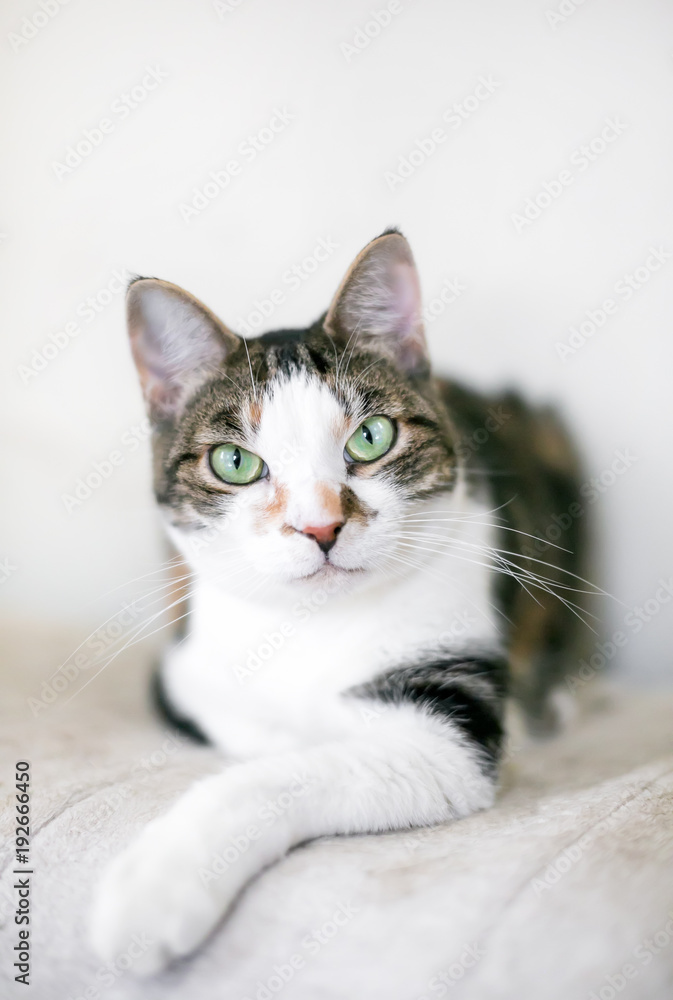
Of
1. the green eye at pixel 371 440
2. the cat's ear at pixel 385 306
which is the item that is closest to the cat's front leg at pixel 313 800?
the green eye at pixel 371 440

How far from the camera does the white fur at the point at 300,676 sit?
2.04 feet

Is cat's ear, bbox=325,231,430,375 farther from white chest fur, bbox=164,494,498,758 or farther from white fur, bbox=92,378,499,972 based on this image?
white chest fur, bbox=164,494,498,758

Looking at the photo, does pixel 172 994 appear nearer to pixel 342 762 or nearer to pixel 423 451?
pixel 342 762

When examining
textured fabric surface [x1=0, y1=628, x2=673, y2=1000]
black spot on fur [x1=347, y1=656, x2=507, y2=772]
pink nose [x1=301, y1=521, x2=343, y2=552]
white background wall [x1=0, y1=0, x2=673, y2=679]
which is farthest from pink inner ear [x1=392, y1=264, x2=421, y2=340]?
textured fabric surface [x1=0, y1=628, x2=673, y2=1000]

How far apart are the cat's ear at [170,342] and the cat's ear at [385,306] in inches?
6.6

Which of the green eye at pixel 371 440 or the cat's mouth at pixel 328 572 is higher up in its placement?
the green eye at pixel 371 440

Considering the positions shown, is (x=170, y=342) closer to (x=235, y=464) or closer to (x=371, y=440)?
(x=235, y=464)

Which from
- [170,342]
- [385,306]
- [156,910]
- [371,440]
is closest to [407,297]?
[385,306]

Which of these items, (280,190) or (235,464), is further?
(280,190)

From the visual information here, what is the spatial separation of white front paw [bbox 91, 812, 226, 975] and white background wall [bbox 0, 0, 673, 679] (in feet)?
1.74

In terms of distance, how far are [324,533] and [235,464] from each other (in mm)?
180

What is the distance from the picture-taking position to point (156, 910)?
588mm

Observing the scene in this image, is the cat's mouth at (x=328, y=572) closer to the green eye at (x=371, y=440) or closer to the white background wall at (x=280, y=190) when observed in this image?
the green eye at (x=371, y=440)

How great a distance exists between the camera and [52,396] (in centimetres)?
108
